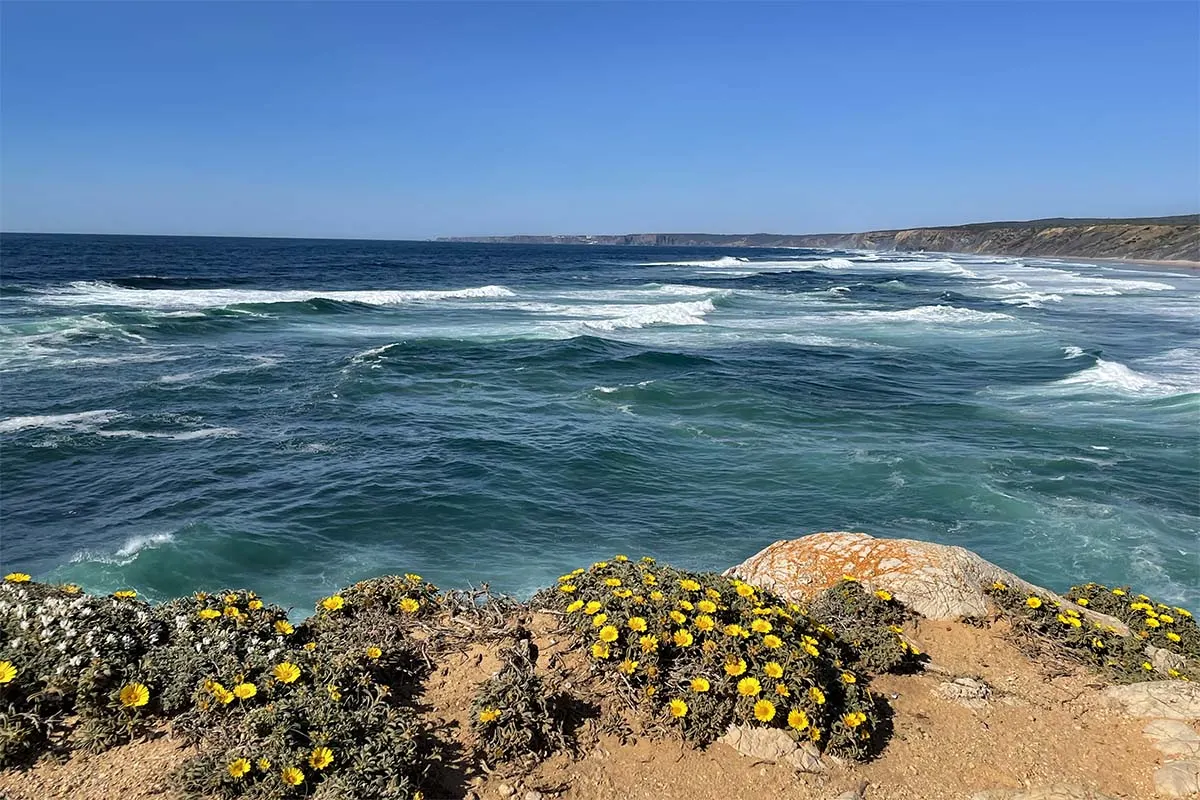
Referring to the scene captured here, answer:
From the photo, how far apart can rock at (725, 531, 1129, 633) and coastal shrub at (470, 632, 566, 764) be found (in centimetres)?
325

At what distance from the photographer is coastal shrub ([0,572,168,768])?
4117mm

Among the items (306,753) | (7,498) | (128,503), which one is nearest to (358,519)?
(128,503)

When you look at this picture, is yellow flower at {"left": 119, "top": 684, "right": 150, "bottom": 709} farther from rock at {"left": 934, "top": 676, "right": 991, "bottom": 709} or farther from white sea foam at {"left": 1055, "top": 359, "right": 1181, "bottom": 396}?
white sea foam at {"left": 1055, "top": 359, "right": 1181, "bottom": 396}

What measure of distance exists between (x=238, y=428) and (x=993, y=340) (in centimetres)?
3070

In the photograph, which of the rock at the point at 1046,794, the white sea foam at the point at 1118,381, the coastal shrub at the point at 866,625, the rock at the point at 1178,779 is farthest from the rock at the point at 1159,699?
the white sea foam at the point at 1118,381

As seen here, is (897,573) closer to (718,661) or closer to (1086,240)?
(718,661)

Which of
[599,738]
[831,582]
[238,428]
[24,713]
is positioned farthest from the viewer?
[238,428]

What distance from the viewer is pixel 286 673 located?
4500 mm

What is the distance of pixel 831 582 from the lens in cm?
714

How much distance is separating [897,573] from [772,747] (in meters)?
3.02

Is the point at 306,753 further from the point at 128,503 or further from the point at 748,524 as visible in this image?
the point at 128,503

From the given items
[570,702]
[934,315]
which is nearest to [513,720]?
[570,702]

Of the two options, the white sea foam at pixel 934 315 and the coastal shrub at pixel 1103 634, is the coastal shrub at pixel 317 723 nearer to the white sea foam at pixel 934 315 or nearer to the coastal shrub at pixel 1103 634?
the coastal shrub at pixel 1103 634

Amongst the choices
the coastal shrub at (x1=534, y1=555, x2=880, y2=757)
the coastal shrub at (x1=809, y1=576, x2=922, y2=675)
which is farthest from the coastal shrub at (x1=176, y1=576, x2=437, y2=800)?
the coastal shrub at (x1=809, y1=576, x2=922, y2=675)
